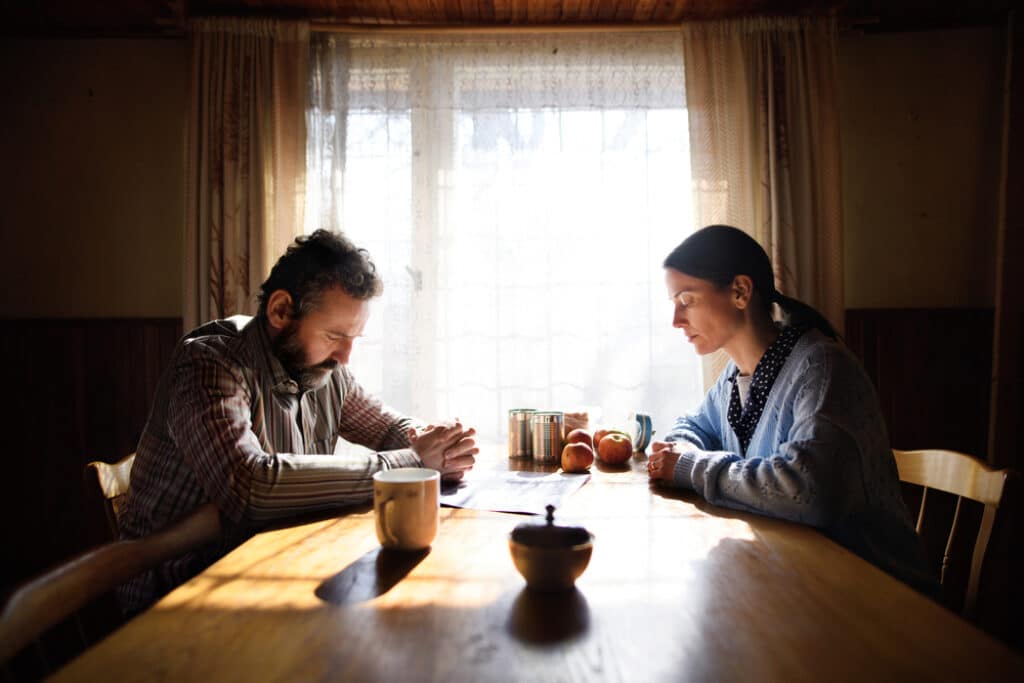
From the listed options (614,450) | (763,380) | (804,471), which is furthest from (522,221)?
(804,471)

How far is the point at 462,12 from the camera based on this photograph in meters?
2.98

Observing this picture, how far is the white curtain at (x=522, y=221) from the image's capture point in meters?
3.07

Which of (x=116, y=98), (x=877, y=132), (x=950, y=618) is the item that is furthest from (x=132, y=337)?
(x=877, y=132)

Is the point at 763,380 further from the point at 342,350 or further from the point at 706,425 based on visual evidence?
the point at 342,350

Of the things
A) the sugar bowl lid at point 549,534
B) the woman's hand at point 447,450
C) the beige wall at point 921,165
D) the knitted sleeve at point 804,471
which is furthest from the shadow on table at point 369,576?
the beige wall at point 921,165

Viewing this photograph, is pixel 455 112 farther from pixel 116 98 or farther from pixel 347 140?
pixel 116 98

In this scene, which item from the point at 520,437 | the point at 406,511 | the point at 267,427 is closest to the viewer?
the point at 406,511

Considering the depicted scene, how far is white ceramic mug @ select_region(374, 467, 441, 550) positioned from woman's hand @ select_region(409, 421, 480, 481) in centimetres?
45

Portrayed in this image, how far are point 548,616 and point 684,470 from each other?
2.42ft

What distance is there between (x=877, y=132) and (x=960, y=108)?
355mm

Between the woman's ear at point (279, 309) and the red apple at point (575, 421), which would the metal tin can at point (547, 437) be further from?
the woman's ear at point (279, 309)

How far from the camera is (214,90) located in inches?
118

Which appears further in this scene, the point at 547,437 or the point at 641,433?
the point at 641,433

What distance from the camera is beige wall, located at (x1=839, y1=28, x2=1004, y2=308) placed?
3096 mm
